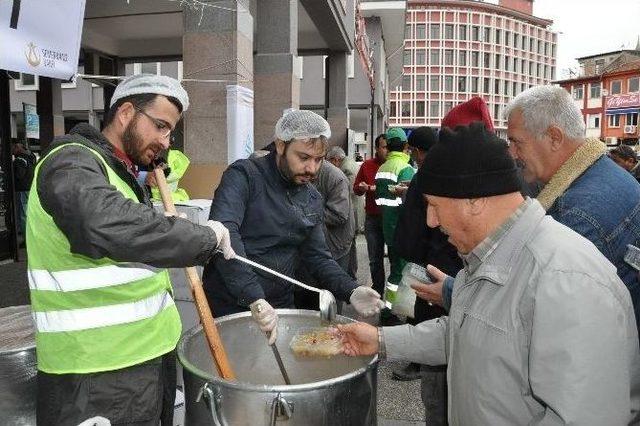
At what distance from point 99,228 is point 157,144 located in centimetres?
55

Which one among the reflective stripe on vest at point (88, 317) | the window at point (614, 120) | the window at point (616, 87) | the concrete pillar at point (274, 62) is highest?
the window at point (616, 87)

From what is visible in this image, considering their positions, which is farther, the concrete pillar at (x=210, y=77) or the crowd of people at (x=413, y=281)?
the concrete pillar at (x=210, y=77)

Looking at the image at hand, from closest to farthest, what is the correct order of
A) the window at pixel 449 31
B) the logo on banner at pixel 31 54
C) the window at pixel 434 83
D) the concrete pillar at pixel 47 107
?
the logo on banner at pixel 31 54 < the concrete pillar at pixel 47 107 < the window at pixel 434 83 < the window at pixel 449 31

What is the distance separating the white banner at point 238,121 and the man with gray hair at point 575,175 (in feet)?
11.9

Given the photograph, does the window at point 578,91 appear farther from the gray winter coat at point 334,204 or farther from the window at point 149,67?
the gray winter coat at point 334,204

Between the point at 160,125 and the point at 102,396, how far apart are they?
97cm

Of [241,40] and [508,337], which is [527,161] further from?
[241,40]

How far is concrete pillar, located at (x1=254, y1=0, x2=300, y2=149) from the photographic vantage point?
752 cm

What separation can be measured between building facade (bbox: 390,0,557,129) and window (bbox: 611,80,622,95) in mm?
15454

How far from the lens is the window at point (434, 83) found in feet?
255

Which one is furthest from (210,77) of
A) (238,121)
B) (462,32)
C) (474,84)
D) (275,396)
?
(462,32)

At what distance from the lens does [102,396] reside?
172 cm

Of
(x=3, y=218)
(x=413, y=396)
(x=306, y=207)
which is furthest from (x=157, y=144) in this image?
(x=3, y=218)

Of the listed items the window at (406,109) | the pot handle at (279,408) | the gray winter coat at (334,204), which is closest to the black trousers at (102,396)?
the pot handle at (279,408)
